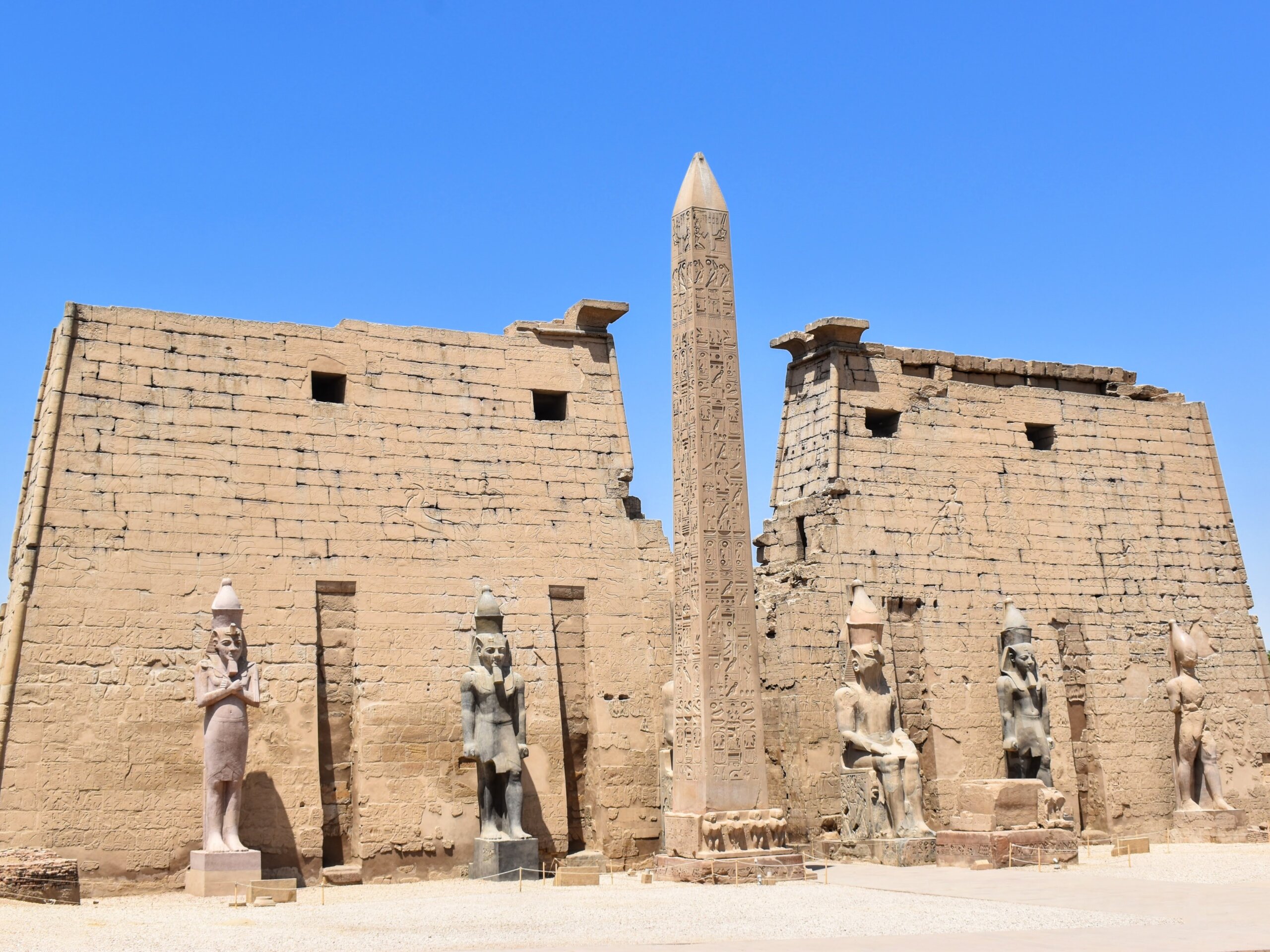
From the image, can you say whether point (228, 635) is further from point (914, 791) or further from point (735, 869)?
point (914, 791)

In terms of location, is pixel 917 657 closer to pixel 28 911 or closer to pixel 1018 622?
pixel 1018 622

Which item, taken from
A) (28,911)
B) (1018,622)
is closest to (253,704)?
(28,911)

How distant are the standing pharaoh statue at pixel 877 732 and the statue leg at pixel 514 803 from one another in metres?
2.84

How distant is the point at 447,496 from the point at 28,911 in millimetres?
5111

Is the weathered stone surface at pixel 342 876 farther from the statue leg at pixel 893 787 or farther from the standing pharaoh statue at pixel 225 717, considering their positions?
the statue leg at pixel 893 787

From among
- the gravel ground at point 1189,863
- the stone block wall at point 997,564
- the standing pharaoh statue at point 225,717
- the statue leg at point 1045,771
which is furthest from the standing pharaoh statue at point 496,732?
the statue leg at point 1045,771

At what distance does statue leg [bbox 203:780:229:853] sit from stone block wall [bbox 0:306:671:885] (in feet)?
2.65

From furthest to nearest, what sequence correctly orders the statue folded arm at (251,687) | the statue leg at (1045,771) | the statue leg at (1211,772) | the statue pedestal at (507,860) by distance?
the statue leg at (1211,772)
the statue leg at (1045,771)
the statue pedestal at (507,860)
the statue folded arm at (251,687)

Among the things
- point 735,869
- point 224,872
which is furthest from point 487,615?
point 735,869

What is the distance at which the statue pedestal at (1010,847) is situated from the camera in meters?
11.6

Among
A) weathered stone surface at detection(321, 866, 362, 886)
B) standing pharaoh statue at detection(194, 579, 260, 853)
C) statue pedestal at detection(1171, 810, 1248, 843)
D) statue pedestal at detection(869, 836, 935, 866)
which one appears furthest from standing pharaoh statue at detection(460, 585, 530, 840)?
statue pedestal at detection(1171, 810, 1248, 843)

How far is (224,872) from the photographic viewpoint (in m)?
10.5

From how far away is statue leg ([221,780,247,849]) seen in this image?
10672 mm

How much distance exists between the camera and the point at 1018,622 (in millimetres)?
14031
